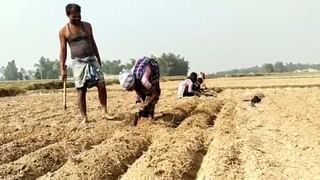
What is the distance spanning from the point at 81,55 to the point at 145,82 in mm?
1077

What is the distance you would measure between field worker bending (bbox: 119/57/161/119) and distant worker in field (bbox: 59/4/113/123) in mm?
435

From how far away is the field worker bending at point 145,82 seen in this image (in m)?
8.30

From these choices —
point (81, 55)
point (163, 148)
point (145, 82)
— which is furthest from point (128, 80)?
point (163, 148)

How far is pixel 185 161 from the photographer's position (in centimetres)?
520

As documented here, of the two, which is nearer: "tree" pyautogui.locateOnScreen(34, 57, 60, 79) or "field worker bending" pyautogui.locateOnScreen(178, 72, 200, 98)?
"field worker bending" pyautogui.locateOnScreen(178, 72, 200, 98)

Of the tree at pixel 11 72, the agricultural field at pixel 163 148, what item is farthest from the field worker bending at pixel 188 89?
the tree at pixel 11 72

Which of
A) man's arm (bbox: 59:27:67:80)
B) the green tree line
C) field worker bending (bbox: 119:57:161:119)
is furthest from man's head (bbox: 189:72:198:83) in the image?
the green tree line

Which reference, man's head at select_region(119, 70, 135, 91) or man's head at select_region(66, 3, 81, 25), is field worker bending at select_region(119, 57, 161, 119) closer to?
man's head at select_region(119, 70, 135, 91)

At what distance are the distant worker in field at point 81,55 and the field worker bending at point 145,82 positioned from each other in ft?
1.43

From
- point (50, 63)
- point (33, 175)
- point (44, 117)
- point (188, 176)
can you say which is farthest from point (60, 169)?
point (50, 63)

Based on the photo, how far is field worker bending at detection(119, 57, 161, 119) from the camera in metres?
8.30

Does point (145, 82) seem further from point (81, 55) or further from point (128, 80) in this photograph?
point (81, 55)

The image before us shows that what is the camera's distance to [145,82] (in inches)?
326

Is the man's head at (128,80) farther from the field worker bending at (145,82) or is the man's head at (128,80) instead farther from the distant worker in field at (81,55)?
the distant worker in field at (81,55)
